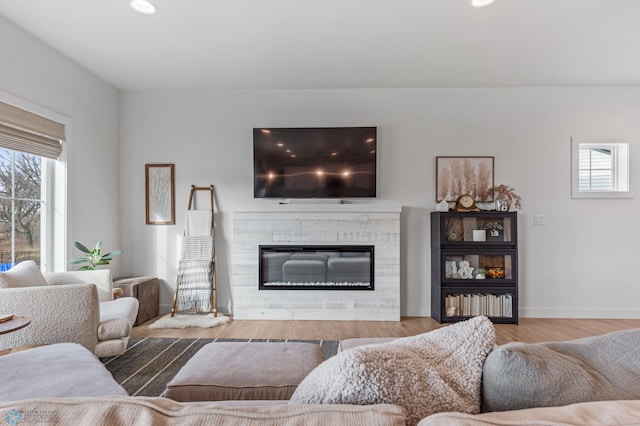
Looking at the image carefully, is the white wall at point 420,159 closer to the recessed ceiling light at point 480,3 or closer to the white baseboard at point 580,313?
the white baseboard at point 580,313

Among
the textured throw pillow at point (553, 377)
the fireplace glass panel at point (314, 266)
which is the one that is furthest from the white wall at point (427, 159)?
the textured throw pillow at point (553, 377)

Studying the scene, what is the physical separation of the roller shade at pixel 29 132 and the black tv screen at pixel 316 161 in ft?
6.13

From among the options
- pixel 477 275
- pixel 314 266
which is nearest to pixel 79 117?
pixel 314 266

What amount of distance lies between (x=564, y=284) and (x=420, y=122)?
2.48 metres

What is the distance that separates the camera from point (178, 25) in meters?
2.79

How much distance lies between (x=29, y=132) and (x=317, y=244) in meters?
2.80

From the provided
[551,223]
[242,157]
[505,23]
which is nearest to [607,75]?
[551,223]

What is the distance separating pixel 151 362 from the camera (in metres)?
2.74

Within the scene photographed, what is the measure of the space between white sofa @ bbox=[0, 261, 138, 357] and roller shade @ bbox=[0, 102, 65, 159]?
101 centimetres

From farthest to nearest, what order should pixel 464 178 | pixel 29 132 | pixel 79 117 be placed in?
pixel 464 178, pixel 79 117, pixel 29 132

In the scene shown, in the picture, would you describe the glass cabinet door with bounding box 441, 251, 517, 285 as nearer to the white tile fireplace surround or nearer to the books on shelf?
the books on shelf

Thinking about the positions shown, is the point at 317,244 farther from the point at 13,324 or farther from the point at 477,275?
the point at 13,324

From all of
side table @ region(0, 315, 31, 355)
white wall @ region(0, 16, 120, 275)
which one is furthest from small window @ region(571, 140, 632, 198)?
white wall @ region(0, 16, 120, 275)

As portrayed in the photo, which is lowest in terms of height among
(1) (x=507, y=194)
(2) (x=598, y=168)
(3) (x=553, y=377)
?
(3) (x=553, y=377)
